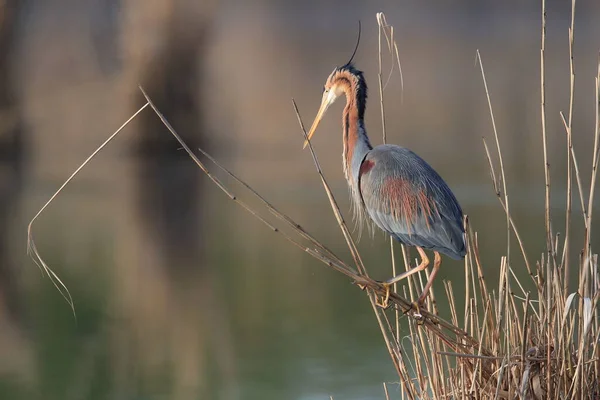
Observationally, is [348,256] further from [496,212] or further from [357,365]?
[496,212]

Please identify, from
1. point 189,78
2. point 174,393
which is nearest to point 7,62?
point 189,78

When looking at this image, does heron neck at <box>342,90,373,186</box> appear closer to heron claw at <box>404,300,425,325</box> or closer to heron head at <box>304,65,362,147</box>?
heron head at <box>304,65,362,147</box>

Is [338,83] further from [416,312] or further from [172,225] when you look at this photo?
[172,225]

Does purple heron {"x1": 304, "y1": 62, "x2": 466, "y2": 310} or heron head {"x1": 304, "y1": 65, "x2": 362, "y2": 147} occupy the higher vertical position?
heron head {"x1": 304, "y1": 65, "x2": 362, "y2": 147}

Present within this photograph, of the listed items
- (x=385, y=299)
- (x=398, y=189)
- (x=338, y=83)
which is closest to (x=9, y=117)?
(x=338, y=83)

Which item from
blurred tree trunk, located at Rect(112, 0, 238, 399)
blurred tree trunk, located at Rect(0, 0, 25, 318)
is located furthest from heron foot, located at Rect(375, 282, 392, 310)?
blurred tree trunk, located at Rect(0, 0, 25, 318)

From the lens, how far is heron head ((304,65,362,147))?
2.42 m

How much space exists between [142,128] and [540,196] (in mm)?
7957

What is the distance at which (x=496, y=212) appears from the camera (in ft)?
27.4

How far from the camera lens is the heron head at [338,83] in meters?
2.42

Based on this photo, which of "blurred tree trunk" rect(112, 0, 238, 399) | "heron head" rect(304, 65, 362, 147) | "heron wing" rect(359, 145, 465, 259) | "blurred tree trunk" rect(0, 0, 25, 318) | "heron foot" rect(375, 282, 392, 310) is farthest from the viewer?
"blurred tree trunk" rect(0, 0, 25, 318)

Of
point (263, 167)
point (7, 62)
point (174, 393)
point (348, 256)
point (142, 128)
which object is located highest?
point (7, 62)

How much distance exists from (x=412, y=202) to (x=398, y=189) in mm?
50

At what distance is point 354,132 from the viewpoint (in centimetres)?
244
